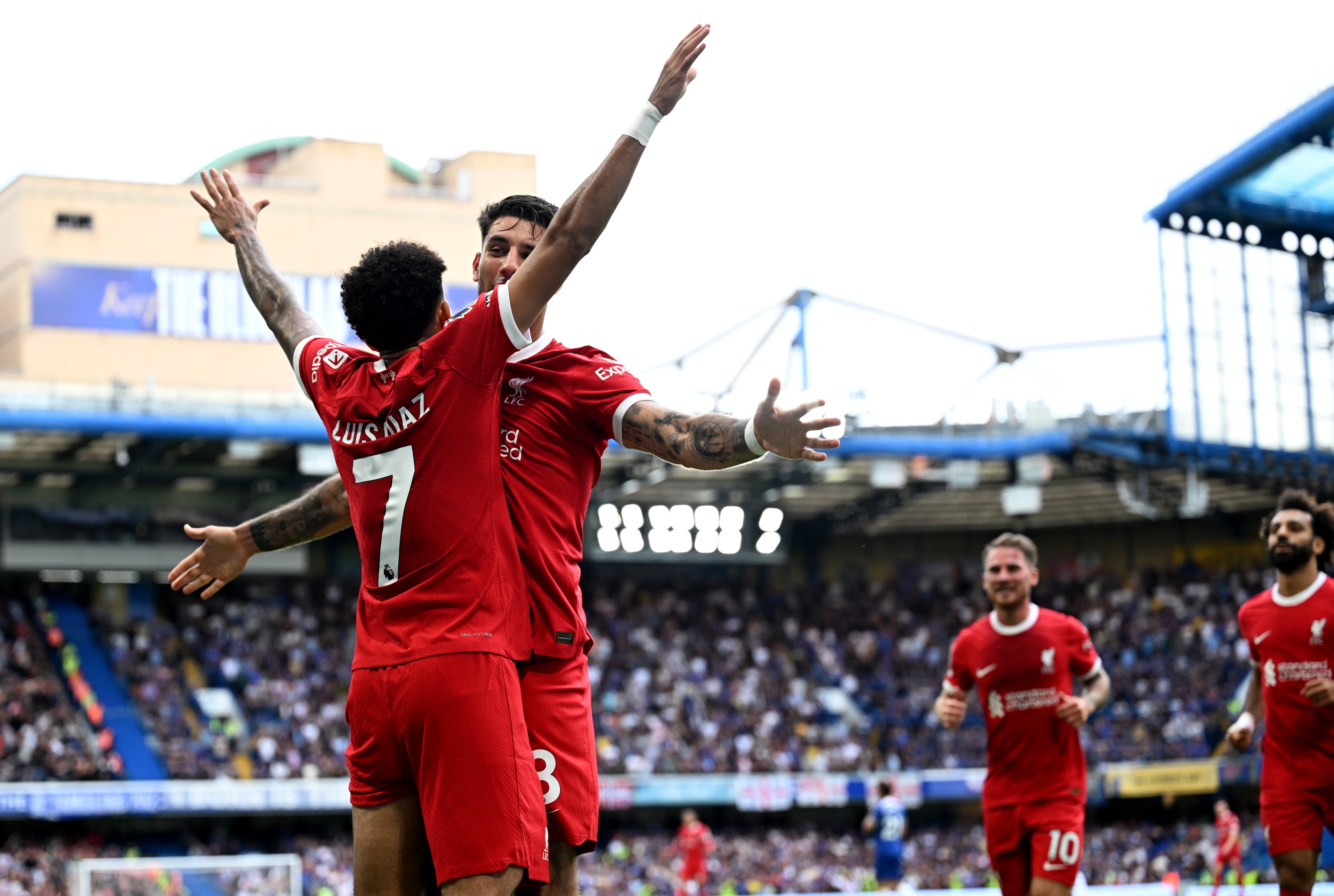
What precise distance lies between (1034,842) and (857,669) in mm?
27782

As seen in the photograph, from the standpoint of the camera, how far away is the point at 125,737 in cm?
2823

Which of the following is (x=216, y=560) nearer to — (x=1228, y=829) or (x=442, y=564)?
(x=442, y=564)

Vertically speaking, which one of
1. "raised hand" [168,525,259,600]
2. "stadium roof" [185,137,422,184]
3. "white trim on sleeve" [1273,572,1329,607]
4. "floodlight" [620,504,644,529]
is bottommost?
"white trim on sleeve" [1273,572,1329,607]

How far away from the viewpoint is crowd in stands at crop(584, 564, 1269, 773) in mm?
31703

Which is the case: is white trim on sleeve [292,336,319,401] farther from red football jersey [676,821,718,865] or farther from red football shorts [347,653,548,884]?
red football jersey [676,821,718,865]

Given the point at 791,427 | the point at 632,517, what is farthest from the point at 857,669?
the point at 791,427

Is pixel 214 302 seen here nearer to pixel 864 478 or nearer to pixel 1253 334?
pixel 864 478

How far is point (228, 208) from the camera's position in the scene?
17.6ft

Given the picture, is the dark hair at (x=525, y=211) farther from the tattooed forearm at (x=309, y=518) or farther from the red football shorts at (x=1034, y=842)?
the red football shorts at (x=1034, y=842)

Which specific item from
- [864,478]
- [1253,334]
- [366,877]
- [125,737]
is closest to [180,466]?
[125,737]

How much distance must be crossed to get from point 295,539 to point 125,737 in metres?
25.5

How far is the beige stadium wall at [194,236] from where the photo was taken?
121ft

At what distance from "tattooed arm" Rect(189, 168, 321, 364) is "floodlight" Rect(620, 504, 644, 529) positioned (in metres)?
28.8

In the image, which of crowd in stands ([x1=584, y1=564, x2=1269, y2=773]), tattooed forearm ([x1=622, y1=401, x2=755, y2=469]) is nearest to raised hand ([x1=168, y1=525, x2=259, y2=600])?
tattooed forearm ([x1=622, y1=401, x2=755, y2=469])
